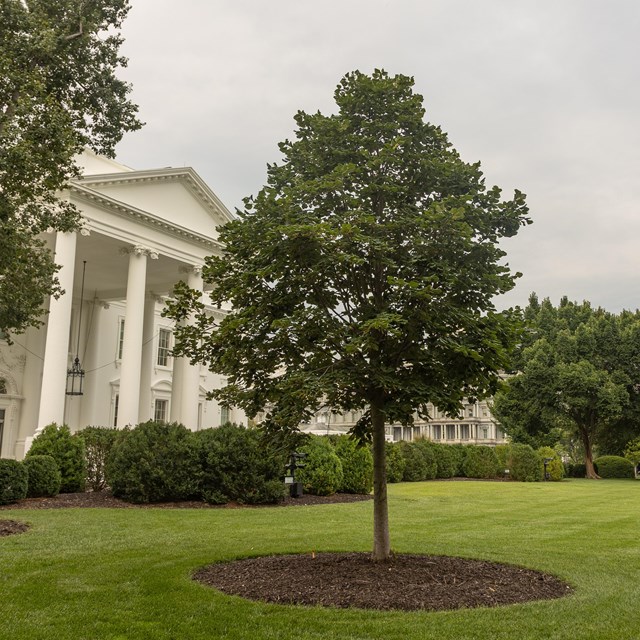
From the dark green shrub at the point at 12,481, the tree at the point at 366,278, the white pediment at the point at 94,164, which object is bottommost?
the dark green shrub at the point at 12,481

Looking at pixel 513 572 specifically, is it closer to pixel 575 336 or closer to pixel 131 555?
pixel 131 555

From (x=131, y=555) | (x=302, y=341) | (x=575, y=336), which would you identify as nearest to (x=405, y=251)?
(x=302, y=341)

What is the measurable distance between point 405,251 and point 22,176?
657 centimetres

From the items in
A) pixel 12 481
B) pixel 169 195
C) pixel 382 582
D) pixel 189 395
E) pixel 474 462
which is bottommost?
pixel 382 582

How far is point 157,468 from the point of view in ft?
57.6

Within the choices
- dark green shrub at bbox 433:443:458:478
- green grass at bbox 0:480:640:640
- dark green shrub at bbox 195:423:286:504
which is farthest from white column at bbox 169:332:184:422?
green grass at bbox 0:480:640:640

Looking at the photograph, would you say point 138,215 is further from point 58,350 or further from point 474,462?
point 474,462

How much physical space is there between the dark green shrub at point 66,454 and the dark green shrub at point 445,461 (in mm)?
21638

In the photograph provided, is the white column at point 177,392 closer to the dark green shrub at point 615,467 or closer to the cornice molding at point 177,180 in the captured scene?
the cornice molding at point 177,180

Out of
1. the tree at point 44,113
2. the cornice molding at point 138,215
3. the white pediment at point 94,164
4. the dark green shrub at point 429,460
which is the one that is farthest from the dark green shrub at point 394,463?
the tree at point 44,113

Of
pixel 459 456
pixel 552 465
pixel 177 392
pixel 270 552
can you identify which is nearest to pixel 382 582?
pixel 270 552

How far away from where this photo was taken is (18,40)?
40.1 ft

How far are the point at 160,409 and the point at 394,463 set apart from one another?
1557 cm

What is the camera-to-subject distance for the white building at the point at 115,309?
26.2m
